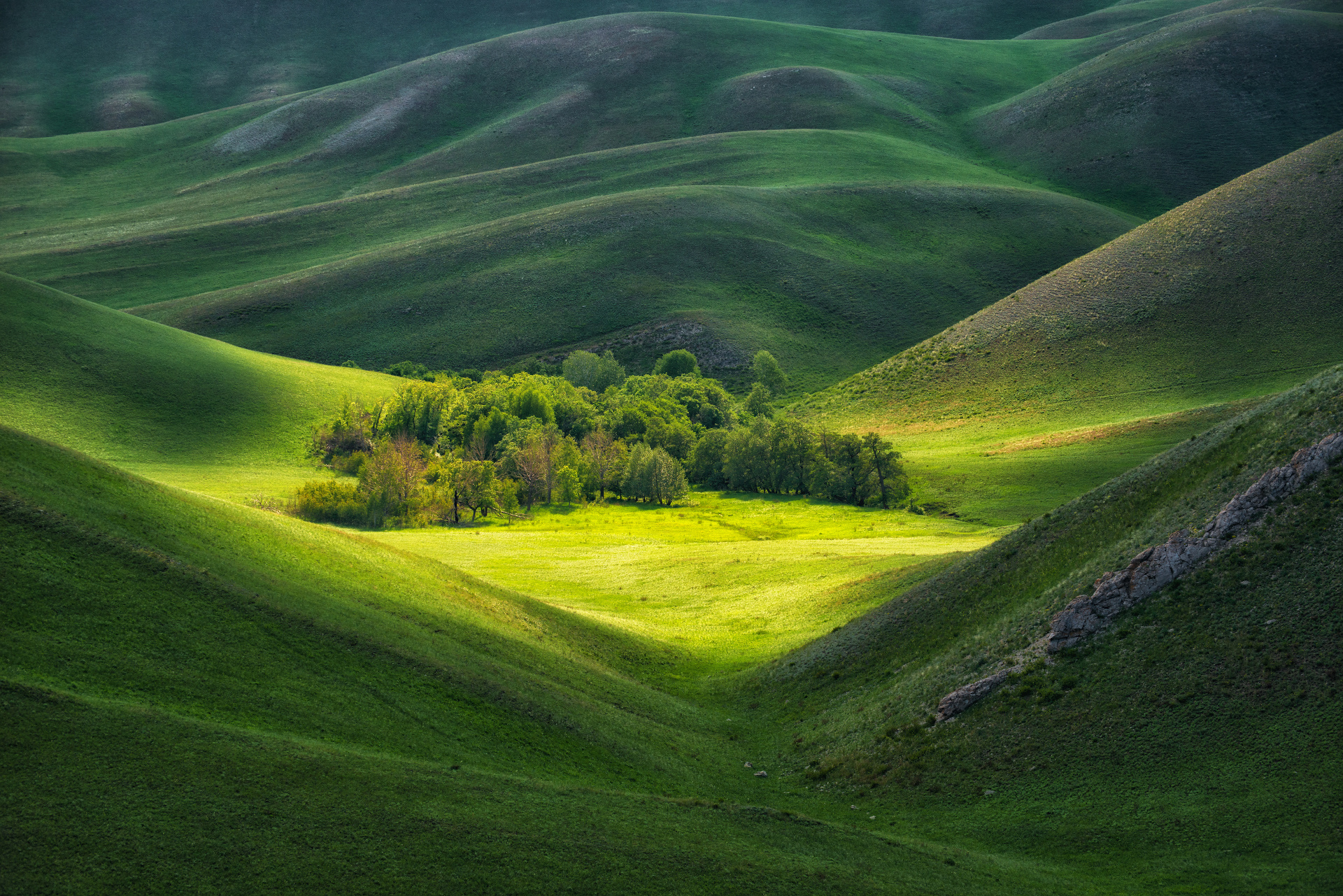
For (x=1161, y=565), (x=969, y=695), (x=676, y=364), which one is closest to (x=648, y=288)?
(x=676, y=364)

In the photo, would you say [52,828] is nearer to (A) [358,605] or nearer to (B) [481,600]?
(A) [358,605]

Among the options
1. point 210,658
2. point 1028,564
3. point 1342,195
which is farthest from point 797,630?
point 1342,195

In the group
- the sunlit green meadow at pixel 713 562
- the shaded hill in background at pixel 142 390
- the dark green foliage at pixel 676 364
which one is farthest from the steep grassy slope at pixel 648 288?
the sunlit green meadow at pixel 713 562

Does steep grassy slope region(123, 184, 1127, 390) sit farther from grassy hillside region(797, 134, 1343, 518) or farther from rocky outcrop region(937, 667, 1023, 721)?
rocky outcrop region(937, 667, 1023, 721)

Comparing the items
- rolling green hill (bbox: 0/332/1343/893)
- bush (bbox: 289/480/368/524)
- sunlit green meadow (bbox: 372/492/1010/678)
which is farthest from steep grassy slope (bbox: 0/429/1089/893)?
bush (bbox: 289/480/368/524)

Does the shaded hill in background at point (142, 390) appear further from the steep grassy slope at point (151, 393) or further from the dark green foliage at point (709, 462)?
the dark green foliage at point (709, 462)

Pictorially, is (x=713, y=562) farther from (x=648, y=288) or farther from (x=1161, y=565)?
(x=648, y=288)
